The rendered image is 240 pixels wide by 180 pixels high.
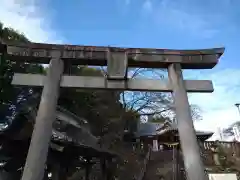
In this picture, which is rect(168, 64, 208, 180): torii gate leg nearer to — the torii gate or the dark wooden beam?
the torii gate

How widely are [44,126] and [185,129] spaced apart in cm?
280

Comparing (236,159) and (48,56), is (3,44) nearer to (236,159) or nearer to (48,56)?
(48,56)


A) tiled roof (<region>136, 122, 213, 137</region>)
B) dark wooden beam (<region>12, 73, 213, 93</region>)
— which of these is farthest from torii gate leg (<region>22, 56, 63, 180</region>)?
tiled roof (<region>136, 122, 213, 137</region>)

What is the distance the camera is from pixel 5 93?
1534cm

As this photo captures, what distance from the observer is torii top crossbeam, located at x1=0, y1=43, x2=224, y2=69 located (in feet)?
17.8

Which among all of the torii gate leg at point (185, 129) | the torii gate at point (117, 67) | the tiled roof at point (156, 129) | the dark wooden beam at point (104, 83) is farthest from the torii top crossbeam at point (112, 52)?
the tiled roof at point (156, 129)

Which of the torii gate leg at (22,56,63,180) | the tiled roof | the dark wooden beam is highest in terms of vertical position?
the tiled roof

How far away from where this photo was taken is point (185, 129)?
4.84m

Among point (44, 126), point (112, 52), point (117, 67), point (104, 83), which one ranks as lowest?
point (44, 126)

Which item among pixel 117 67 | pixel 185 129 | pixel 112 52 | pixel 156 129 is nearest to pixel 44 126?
pixel 117 67

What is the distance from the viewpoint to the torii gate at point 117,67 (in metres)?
4.98

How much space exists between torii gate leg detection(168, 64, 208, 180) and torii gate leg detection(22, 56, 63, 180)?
260 cm

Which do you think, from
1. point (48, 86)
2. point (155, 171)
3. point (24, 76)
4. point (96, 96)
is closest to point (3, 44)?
point (24, 76)

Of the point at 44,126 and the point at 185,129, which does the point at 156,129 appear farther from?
the point at 44,126
